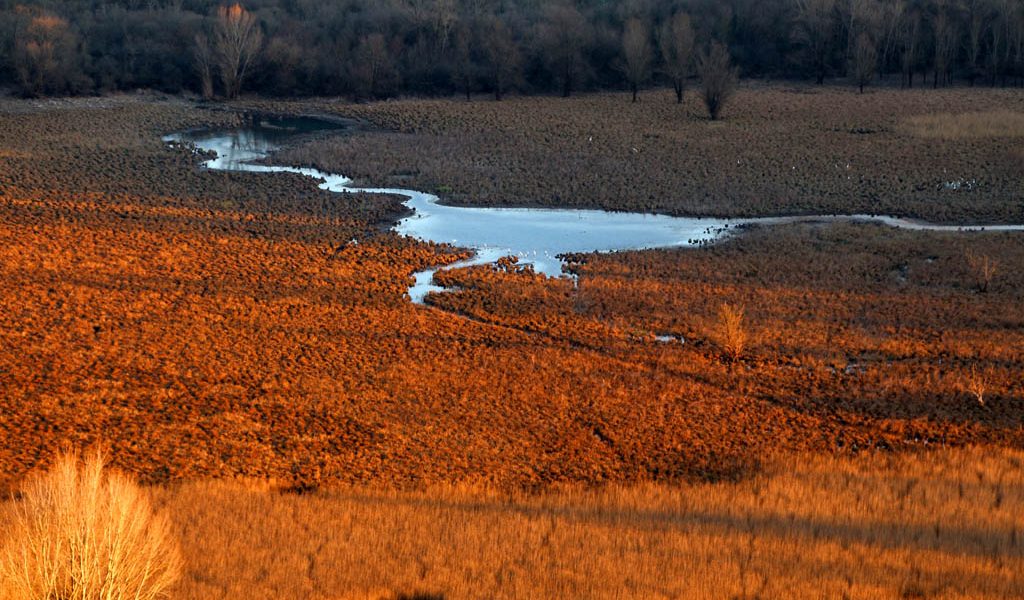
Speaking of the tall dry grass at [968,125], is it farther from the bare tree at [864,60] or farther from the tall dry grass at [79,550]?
the tall dry grass at [79,550]

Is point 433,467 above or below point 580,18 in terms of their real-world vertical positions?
below

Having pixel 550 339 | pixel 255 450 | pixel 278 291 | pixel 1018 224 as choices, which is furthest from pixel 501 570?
pixel 1018 224

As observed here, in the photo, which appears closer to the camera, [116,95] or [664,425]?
[664,425]

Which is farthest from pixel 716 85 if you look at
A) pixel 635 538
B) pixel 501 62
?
pixel 635 538

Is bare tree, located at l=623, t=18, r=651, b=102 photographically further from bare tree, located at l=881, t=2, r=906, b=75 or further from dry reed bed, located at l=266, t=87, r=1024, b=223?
bare tree, located at l=881, t=2, r=906, b=75

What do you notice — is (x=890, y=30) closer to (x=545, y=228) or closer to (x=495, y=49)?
(x=495, y=49)

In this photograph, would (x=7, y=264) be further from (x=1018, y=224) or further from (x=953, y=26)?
(x=953, y=26)

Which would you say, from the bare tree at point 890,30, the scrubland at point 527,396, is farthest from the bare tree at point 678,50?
the scrubland at point 527,396

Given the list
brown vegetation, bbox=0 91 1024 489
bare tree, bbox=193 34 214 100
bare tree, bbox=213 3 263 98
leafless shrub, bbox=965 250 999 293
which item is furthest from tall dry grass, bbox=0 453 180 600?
bare tree, bbox=193 34 214 100
